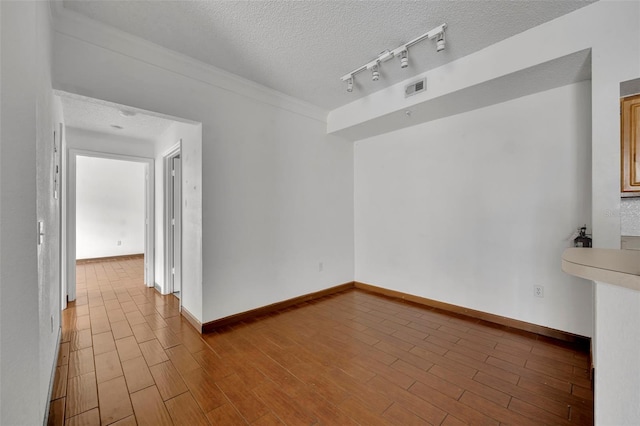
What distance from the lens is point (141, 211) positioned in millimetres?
7230

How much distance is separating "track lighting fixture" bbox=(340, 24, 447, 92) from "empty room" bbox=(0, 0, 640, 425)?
3cm

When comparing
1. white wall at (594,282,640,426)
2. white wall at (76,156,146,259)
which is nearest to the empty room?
white wall at (594,282,640,426)

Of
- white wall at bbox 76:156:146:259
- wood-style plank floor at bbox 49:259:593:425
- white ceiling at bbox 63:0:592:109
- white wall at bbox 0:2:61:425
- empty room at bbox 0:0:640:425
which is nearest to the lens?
white wall at bbox 0:2:61:425

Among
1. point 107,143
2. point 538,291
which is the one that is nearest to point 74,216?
point 107,143

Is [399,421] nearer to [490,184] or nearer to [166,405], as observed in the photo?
[166,405]

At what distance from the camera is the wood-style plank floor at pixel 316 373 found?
61.9 inches

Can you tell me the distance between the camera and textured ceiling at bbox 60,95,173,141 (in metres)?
2.99

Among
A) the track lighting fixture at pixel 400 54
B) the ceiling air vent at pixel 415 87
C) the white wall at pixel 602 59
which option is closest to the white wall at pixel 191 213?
the track lighting fixture at pixel 400 54

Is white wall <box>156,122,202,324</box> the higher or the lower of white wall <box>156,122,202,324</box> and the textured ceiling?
the lower

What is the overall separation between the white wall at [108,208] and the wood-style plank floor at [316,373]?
4247 millimetres

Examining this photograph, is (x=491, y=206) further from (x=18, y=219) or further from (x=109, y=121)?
(x=109, y=121)

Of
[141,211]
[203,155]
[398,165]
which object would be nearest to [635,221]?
[398,165]

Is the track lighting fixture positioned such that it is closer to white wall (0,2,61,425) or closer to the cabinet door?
the cabinet door

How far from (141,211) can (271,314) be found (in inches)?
242
